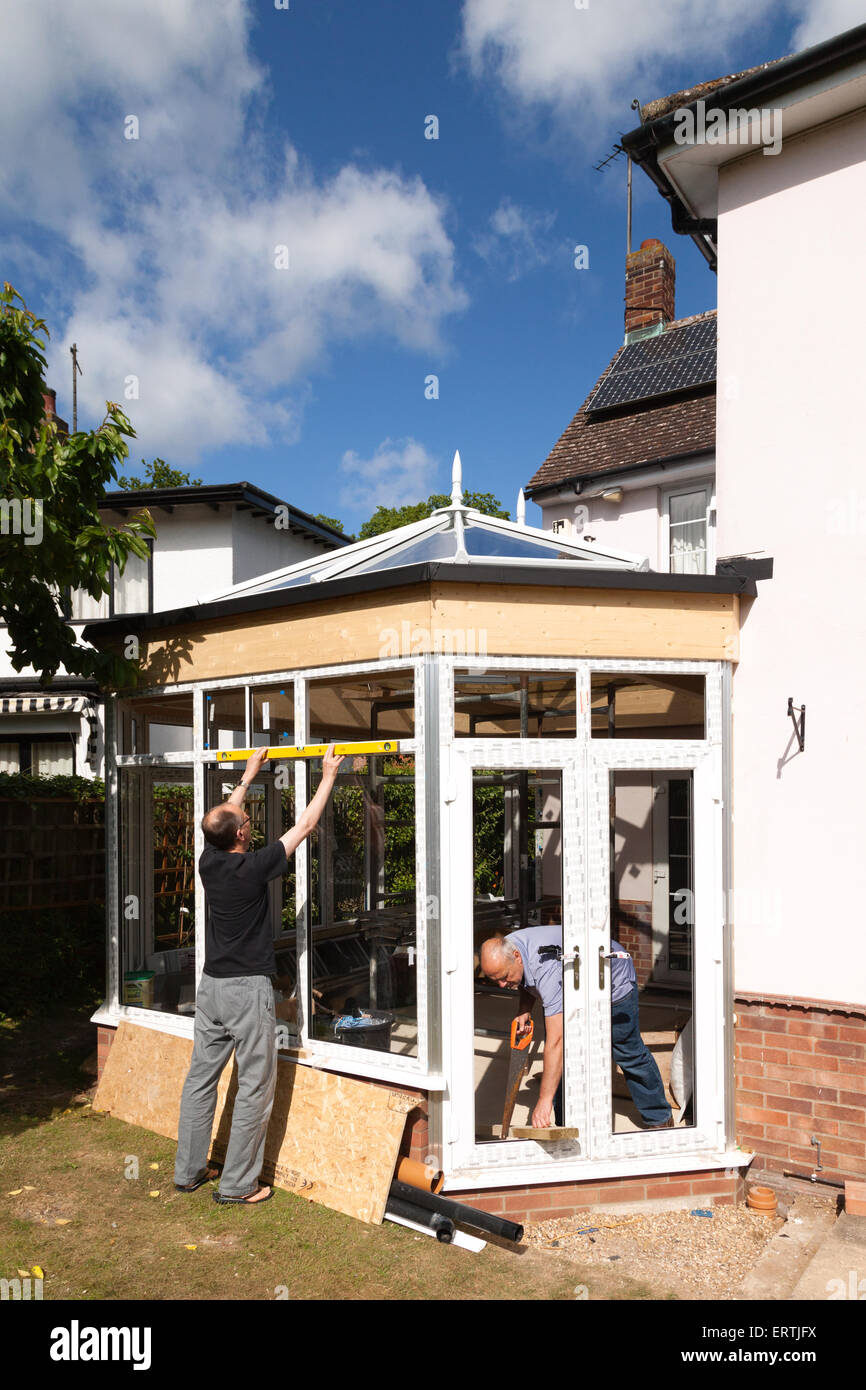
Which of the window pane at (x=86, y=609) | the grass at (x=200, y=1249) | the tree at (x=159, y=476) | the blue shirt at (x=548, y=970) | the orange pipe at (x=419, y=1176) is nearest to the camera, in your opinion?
the grass at (x=200, y=1249)

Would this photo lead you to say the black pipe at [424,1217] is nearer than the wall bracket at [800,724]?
Yes

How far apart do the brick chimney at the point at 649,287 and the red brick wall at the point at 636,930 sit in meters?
9.31

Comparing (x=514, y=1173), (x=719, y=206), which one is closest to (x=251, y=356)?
(x=719, y=206)

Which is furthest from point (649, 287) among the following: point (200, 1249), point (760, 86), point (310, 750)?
point (200, 1249)

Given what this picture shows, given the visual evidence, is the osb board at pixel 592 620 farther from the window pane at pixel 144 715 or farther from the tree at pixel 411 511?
the tree at pixel 411 511

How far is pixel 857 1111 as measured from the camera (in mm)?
5242

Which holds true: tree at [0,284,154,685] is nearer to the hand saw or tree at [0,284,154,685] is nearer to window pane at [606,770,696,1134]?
the hand saw

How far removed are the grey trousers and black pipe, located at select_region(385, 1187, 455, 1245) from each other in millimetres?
839

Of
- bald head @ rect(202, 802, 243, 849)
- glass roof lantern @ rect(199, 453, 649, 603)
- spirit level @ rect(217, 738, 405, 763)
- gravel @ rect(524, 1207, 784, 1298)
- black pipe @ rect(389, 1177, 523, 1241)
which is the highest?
glass roof lantern @ rect(199, 453, 649, 603)

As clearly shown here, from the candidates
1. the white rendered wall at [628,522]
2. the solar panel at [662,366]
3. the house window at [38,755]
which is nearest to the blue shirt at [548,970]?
the white rendered wall at [628,522]

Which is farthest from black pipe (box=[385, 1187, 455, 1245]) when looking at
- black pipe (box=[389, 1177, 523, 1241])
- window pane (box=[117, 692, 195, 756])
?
window pane (box=[117, 692, 195, 756])

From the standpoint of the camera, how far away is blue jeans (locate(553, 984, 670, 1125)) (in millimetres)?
5426

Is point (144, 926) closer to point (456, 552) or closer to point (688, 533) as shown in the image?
point (456, 552)

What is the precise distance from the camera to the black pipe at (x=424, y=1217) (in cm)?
466
